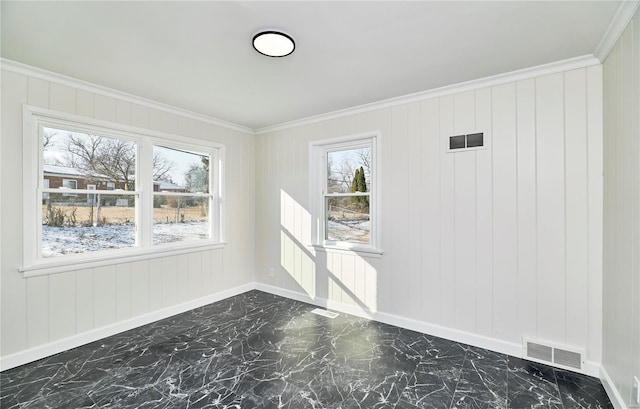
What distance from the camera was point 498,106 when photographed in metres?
2.79

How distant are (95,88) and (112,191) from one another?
1.04 metres

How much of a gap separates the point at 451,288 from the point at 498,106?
5.95ft

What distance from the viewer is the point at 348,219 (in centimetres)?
392

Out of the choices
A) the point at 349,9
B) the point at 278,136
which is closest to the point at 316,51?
the point at 349,9

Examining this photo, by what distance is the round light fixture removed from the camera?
6.78 ft

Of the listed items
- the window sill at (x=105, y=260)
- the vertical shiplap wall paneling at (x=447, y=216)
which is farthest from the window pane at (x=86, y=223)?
the vertical shiplap wall paneling at (x=447, y=216)

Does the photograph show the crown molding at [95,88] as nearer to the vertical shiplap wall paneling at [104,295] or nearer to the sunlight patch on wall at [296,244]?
the sunlight patch on wall at [296,244]

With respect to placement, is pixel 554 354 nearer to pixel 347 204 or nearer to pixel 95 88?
pixel 347 204

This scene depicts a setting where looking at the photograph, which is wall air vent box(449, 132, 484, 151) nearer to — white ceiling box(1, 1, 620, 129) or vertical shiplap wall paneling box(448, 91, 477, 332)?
vertical shiplap wall paneling box(448, 91, 477, 332)

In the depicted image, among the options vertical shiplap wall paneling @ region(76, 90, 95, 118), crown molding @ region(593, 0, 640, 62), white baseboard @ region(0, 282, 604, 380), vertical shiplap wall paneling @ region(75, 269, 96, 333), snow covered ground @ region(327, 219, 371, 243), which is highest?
crown molding @ region(593, 0, 640, 62)

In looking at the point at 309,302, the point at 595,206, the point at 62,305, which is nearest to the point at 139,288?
the point at 62,305

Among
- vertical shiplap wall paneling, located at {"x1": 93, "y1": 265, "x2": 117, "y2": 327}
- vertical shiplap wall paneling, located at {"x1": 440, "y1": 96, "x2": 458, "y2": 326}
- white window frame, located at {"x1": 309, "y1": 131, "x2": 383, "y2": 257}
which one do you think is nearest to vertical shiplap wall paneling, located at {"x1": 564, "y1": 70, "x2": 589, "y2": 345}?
vertical shiplap wall paneling, located at {"x1": 440, "y1": 96, "x2": 458, "y2": 326}

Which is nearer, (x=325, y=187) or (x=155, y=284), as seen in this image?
(x=155, y=284)

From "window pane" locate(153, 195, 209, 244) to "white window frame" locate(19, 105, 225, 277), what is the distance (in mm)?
71
